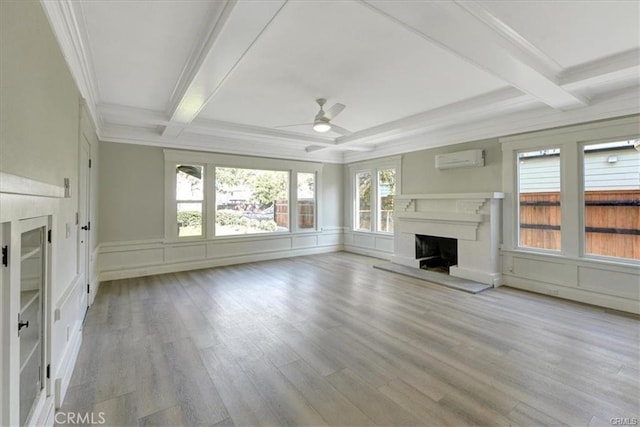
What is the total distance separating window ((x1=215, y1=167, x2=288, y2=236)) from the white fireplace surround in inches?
113

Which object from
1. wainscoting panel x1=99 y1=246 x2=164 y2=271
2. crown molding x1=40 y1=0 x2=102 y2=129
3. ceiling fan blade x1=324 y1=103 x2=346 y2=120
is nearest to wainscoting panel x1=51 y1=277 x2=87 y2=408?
crown molding x1=40 y1=0 x2=102 y2=129

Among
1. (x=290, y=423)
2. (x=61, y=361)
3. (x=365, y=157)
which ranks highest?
(x=365, y=157)

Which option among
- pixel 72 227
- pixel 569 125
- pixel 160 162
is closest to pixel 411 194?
pixel 569 125

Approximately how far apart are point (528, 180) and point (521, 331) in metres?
2.62

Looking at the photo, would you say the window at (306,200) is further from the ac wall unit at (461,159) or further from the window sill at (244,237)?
the ac wall unit at (461,159)

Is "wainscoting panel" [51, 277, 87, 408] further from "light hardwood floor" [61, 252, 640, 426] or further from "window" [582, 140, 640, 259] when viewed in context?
"window" [582, 140, 640, 259]

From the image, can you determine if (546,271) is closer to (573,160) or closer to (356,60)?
(573,160)

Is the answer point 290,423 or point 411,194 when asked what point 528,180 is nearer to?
point 411,194

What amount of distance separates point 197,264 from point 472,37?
5.72 meters

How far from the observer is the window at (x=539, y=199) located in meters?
4.32

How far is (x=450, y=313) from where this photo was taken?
3570mm

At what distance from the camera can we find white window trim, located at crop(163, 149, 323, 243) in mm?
5605

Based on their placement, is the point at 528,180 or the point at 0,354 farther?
the point at 528,180

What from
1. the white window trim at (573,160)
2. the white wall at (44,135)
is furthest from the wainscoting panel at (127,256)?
the white window trim at (573,160)
